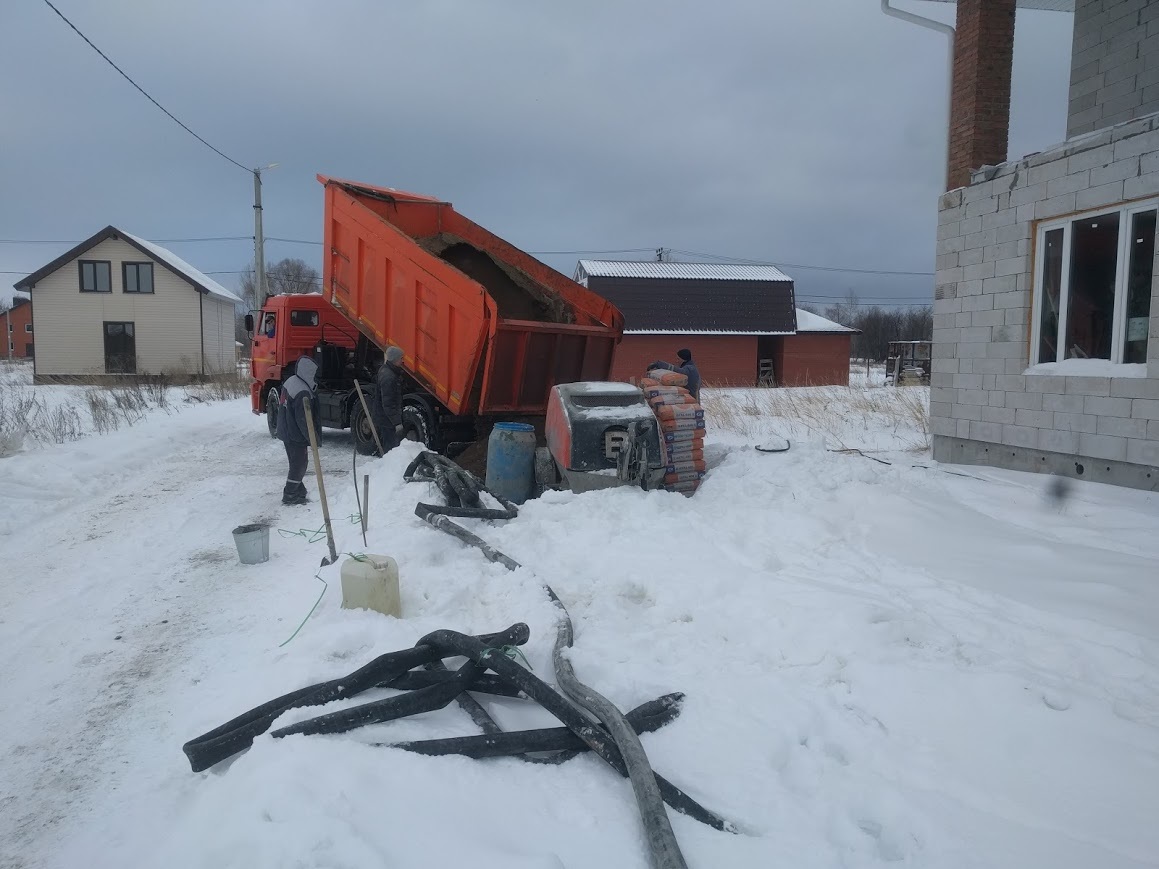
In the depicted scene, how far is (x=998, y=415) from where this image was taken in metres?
8.08

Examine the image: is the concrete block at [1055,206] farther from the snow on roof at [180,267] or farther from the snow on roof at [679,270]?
the snow on roof at [180,267]

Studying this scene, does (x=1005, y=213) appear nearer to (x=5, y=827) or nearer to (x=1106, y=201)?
(x=1106, y=201)

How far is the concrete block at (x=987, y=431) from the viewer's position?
26.5ft

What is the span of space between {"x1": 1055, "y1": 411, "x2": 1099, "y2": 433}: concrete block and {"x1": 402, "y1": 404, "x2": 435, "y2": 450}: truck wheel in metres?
7.12

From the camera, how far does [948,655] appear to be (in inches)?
146

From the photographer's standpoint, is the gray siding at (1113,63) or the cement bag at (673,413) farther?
the gray siding at (1113,63)

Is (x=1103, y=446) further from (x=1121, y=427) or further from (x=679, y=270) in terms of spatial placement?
(x=679, y=270)

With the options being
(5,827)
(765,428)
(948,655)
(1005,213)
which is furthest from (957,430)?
(5,827)

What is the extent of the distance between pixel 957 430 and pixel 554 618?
6.55 meters

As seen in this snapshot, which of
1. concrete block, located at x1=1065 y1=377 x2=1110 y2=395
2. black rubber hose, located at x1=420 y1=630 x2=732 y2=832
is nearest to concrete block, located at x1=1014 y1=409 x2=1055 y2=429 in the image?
concrete block, located at x1=1065 y1=377 x2=1110 y2=395

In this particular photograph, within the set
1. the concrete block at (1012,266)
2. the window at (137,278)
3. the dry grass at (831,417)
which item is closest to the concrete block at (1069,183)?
the concrete block at (1012,266)

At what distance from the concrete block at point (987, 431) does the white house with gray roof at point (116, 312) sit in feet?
103

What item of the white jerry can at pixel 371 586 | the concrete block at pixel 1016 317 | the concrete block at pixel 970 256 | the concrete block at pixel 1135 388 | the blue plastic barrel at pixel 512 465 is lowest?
the white jerry can at pixel 371 586

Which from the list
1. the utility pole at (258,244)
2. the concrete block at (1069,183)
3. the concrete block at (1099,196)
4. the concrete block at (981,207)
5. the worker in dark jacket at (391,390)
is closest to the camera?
the concrete block at (1099,196)
